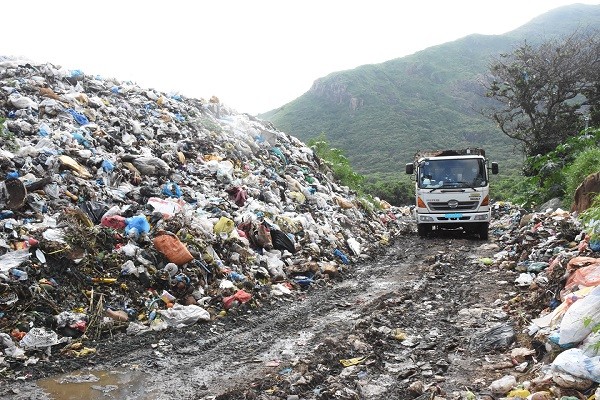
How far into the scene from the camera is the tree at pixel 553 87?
55.1 ft

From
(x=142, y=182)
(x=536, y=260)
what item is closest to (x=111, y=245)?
(x=142, y=182)

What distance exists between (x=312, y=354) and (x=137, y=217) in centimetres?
324

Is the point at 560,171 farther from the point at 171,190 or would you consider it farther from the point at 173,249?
the point at 173,249

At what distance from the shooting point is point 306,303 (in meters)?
5.75

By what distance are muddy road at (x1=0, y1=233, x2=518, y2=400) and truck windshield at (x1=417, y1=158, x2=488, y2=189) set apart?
4.47m

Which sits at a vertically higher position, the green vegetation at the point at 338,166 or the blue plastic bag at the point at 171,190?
the blue plastic bag at the point at 171,190

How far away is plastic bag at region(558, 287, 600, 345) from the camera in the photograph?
2.86m

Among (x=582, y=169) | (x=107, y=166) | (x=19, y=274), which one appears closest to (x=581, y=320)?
(x=19, y=274)

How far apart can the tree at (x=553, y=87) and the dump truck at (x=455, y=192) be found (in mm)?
7873

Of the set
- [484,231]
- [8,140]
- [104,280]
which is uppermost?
[8,140]

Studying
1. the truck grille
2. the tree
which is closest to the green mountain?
the tree

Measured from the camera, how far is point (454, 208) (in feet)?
33.8

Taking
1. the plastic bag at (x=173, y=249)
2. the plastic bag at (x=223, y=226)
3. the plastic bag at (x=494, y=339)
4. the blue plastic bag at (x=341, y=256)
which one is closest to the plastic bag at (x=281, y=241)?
the plastic bag at (x=223, y=226)

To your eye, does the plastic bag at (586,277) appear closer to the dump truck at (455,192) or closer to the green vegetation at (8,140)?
the dump truck at (455,192)
